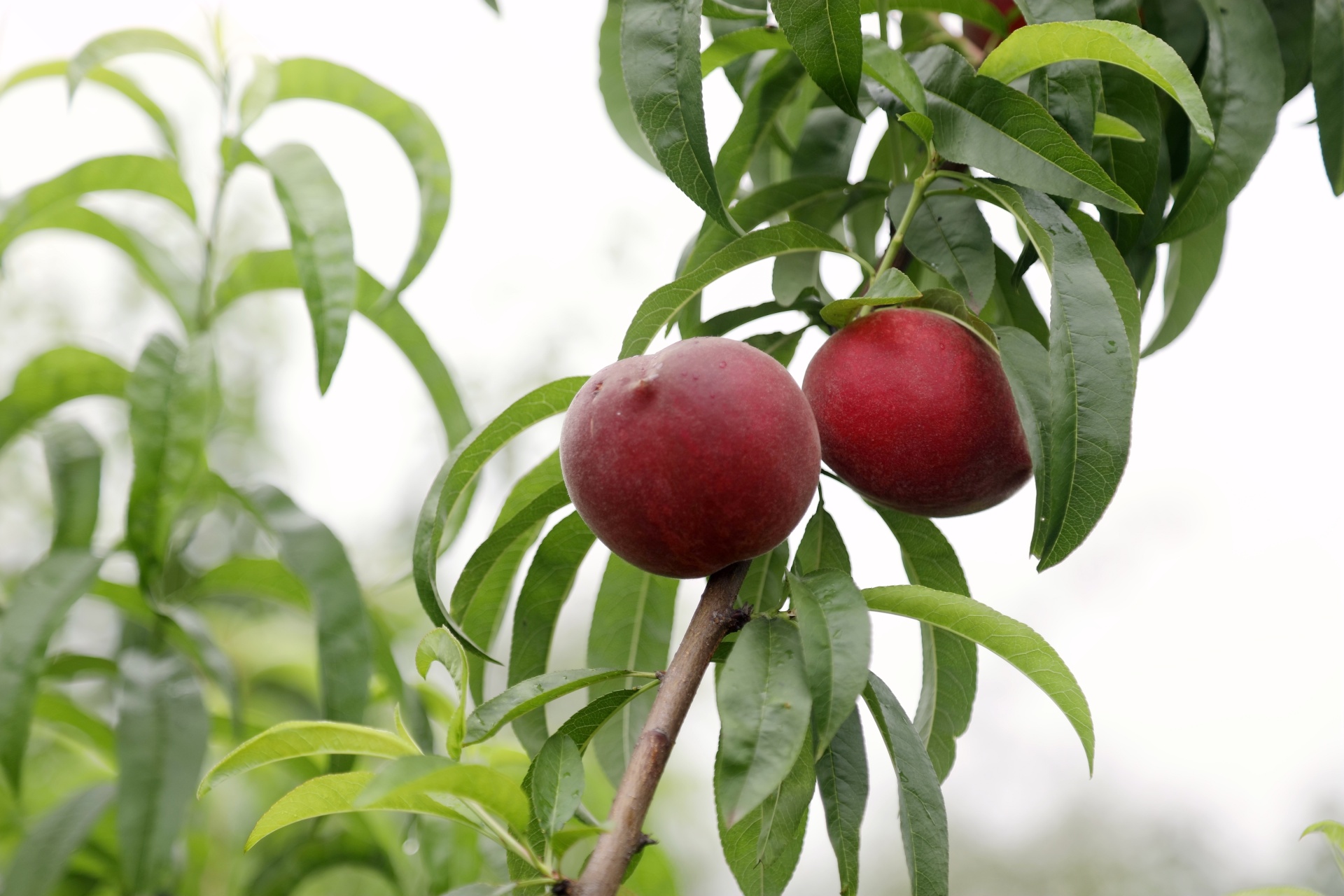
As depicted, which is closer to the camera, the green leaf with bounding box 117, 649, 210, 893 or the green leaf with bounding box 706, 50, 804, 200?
the green leaf with bounding box 706, 50, 804, 200

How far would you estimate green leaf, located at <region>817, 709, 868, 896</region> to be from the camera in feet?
1.54

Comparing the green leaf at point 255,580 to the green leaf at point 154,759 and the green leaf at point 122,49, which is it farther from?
the green leaf at point 122,49

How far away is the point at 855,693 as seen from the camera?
0.37m

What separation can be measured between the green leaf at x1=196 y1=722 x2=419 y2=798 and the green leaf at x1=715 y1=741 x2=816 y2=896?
15cm

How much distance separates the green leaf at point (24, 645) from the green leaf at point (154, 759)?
0.23 feet

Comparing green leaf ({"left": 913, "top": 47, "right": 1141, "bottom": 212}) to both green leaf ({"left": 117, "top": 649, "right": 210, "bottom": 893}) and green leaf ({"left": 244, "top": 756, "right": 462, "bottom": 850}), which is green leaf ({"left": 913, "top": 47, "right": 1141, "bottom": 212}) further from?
green leaf ({"left": 117, "top": 649, "right": 210, "bottom": 893})

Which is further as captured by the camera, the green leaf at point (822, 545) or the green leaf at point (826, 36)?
the green leaf at point (822, 545)

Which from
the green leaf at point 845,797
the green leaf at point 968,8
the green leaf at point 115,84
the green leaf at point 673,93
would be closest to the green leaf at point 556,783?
the green leaf at point 845,797

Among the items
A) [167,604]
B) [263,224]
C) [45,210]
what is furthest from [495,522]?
[263,224]

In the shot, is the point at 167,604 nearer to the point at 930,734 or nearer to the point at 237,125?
the point at 237,125

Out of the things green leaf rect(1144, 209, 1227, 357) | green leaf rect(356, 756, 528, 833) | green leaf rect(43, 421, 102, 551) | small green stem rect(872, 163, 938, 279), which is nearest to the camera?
green leaf rect(356, 756, 528, 833)

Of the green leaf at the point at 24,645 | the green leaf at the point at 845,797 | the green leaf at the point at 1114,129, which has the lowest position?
the green leaf at the point at 24,645

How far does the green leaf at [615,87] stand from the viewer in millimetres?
737

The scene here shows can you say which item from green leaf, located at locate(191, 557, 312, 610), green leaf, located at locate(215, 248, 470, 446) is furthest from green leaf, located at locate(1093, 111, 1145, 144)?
green leaf, located at locate(191, 557, 312, 610)
